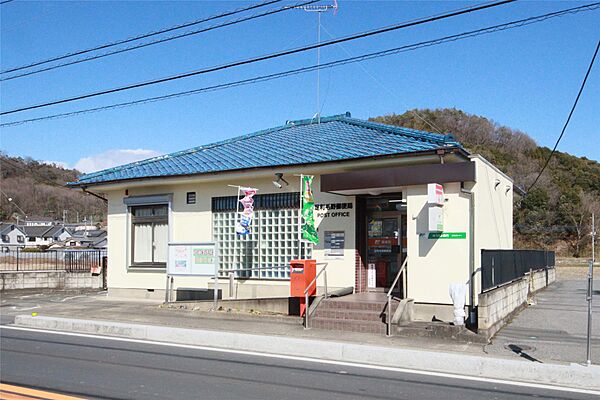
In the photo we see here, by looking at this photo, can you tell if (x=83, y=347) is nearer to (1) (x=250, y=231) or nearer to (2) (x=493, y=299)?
(1) (x=250, y=231)

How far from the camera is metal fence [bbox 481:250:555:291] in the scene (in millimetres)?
12258

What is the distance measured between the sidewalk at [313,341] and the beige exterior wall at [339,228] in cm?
188

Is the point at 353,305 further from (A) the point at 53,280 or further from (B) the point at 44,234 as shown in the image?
(B) the point at 44,234

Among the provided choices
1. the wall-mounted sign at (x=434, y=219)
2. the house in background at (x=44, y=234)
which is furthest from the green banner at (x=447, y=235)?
the house in background at (x=44, y=234)

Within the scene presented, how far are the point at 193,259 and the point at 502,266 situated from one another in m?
8.80

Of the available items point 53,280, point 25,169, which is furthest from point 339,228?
point 25,169

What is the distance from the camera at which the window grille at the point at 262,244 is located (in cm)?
1686

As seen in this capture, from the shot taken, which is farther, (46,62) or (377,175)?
(46,62)

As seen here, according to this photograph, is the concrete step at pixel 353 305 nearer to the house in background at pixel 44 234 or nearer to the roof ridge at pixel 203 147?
the roof ridge at pixel 203 147

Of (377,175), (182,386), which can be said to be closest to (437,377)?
(182,386)

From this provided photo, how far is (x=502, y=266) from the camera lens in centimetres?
1406

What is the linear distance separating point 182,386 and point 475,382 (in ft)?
14.2

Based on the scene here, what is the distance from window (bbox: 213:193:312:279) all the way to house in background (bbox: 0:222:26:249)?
270 ft

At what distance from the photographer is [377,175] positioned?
14070 mm
